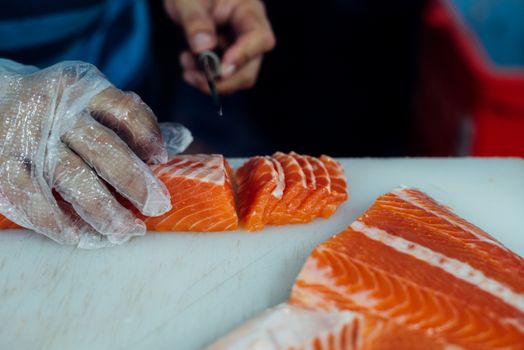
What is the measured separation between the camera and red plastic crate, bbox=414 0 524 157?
13.7 feet

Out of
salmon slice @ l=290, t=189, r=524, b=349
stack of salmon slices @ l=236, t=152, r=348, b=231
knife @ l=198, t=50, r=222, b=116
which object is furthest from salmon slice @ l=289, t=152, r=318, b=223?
knife @ l=198, t=50, r=222, b=116

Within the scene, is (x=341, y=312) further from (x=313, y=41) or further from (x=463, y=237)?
(x=313, y=41)

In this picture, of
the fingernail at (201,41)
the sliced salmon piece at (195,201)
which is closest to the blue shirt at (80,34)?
the fingernail at (201,41)

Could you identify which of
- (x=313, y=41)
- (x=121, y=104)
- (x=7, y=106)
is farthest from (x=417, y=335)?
(x=313, y=41)

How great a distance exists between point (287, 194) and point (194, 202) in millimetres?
434

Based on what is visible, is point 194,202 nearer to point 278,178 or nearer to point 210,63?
point 278,178

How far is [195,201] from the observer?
2.63m

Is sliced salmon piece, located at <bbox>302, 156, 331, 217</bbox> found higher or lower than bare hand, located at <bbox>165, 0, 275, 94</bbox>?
lower

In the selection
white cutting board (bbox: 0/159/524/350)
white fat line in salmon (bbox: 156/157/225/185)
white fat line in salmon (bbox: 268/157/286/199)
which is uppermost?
white fat line in salmon (bbox: 156/157/225/185)

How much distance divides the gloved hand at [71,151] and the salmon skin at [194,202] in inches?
4.5

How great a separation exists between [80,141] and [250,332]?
107 centimetres

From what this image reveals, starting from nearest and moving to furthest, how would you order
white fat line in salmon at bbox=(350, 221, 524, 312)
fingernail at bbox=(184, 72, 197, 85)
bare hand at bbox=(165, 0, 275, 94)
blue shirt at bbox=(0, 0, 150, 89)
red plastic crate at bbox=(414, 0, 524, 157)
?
white fat line in salmon at bbox=(350, 221, 524, 312) → blue shirt at bbox=(0, 0, 150, 89) → bare hand at bbox=(165, 0, 275, 94) → fingernail at bbox=(184, 72, 197, 85) → red plastic crate at bbox=(414, 0, 524, 157)

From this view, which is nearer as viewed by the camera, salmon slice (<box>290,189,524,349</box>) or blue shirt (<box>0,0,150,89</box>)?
salmon slice (<box>290,189,524,349</box>)

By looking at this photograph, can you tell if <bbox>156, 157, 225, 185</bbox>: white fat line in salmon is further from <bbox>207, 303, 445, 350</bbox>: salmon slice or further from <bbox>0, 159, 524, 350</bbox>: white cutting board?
<bbox>207, 303, 445, 350</bbox>: salmon slice
